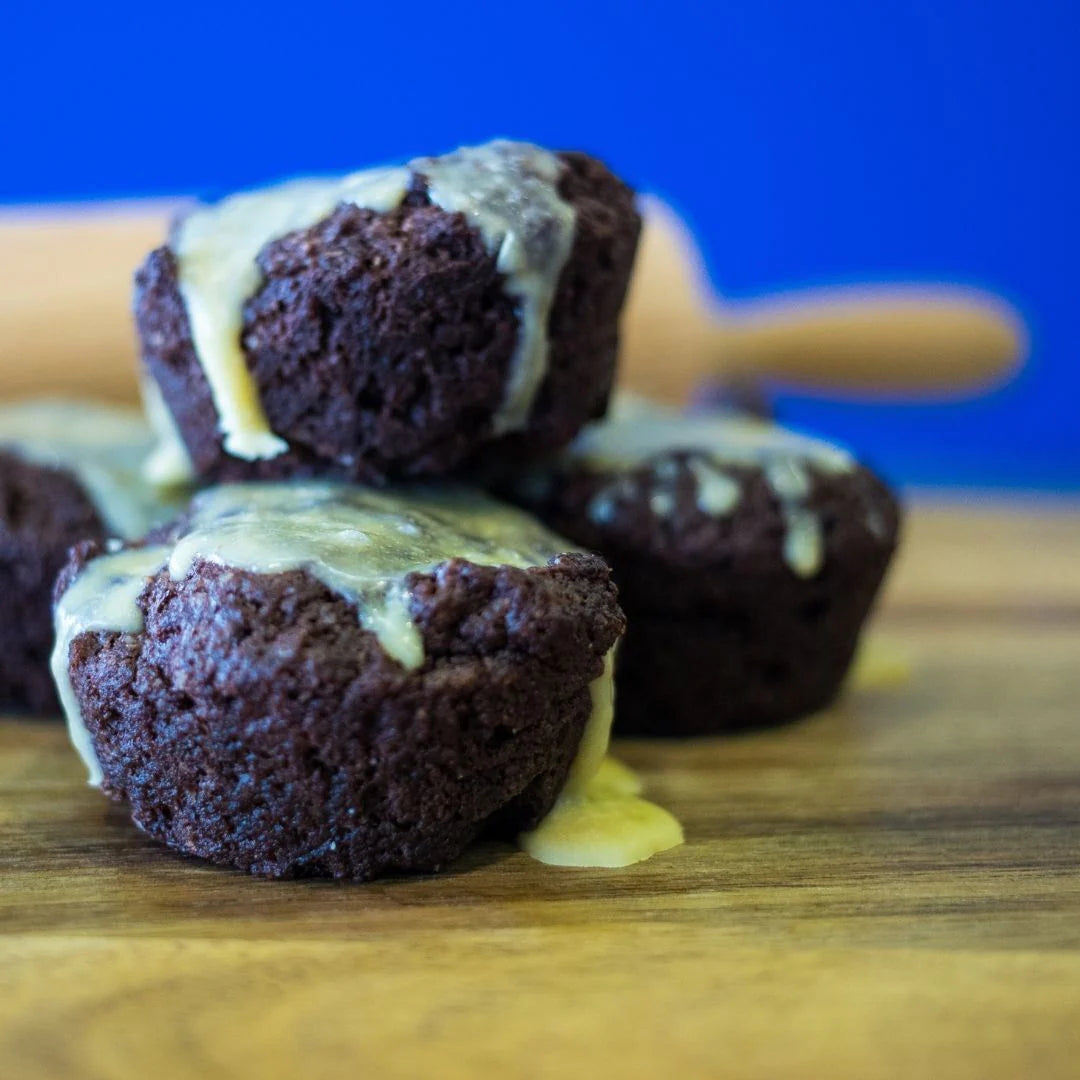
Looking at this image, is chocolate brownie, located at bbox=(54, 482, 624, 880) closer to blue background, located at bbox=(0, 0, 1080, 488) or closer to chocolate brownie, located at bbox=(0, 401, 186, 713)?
chocolate brownie, located at bbox=(0, 401, 186, 713)

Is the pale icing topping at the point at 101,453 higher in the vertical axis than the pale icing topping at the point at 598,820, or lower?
higher

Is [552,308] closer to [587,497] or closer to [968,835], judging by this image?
[587,497]

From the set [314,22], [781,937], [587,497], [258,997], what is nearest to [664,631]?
[587,497]

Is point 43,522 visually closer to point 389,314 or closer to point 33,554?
point 33,554

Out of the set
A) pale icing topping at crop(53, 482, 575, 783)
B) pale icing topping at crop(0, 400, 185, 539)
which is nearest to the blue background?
pale icing topping at crop(0, 400, 185, 539)

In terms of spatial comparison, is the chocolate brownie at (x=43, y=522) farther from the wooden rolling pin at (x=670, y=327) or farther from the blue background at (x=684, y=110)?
the blue background at (x=684, y=110)

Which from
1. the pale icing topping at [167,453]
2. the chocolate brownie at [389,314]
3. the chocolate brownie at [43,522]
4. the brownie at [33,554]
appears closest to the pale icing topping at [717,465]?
the chocolate brownie at [389,314]
